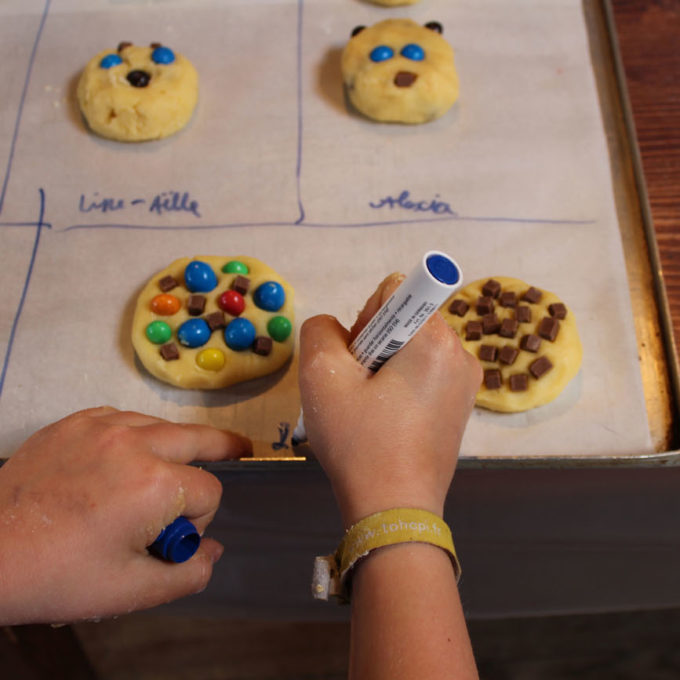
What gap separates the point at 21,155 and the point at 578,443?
1.24 metres

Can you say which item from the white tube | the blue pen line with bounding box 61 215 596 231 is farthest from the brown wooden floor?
the white tube

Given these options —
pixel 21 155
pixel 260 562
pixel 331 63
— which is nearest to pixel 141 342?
pixel 260 562

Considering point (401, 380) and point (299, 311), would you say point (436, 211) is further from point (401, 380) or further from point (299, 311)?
point (401, 380)

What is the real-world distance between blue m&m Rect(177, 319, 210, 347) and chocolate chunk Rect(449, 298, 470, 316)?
0.43 meters

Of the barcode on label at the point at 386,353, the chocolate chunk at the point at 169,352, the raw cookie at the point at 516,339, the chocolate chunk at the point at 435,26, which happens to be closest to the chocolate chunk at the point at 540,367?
the raw cookie at the point at 516,339

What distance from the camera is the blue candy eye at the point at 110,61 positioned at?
4.31ft

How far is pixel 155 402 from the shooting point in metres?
1.08

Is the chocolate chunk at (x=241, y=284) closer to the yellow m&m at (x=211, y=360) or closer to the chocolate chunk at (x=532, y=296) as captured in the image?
the yellow m&m at (x=211, y=360)

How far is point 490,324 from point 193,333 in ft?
1.67

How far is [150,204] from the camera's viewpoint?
1.26 m

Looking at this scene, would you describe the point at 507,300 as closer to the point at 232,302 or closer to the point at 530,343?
the point at 530,343

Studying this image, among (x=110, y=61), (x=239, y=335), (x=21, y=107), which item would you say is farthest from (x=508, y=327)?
(x=21, y=107)

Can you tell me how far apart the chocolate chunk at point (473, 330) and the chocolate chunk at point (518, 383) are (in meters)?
0.09

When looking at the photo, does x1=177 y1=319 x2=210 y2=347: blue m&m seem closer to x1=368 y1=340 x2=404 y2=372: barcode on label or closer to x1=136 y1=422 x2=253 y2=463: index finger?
x1=136 y1=422 x2=253 y2=463: index finger
